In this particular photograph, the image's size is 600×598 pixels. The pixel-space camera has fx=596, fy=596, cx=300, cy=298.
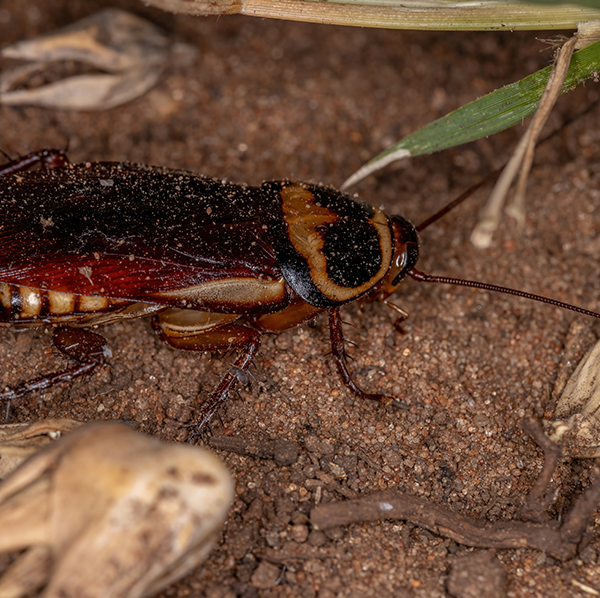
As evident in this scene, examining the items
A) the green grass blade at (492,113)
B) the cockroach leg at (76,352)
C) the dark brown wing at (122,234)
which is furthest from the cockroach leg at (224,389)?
the green grass blade at (492,113)

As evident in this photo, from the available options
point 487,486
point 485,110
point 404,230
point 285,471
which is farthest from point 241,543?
point 485,110

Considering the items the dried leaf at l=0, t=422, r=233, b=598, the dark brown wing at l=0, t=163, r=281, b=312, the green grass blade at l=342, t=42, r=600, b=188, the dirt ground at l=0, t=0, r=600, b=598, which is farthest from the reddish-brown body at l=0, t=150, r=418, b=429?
the dried leaf at l=0, t=422, r=233, b=598

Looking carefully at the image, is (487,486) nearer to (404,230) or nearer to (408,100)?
(404,230)

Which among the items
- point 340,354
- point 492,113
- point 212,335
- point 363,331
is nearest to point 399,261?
point 363,331

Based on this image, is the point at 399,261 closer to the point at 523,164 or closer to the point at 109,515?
the point at 523,164

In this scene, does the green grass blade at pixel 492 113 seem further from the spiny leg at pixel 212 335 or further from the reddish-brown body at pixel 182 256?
the spiny leg at pixel 212 335
